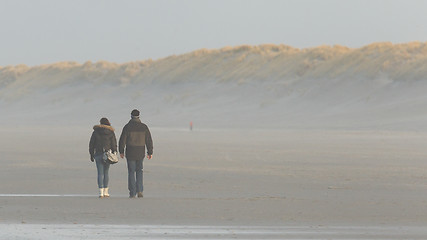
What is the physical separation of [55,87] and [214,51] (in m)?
18.2

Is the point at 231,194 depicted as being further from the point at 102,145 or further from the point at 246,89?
the point at 246,89

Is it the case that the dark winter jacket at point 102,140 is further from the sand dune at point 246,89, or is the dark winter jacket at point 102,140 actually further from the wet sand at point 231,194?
the sand dune at point 246,89

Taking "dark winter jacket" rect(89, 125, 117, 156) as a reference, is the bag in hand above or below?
below

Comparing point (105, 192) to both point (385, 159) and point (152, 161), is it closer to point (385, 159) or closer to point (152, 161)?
point (152, 161)

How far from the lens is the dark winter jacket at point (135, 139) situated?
1248 cm

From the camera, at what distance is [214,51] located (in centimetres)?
9719

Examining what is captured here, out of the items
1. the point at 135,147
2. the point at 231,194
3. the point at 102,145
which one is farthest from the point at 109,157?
the point at 231,194

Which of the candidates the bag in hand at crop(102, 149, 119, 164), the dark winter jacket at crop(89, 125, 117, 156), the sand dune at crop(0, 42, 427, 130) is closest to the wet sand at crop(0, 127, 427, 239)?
the bag in hand at crop(102, 149, 119, 164)

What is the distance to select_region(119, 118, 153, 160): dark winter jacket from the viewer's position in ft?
41.0

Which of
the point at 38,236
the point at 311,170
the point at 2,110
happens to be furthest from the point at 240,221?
the point at 2,110

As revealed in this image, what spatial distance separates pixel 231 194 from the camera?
1330 centimetres

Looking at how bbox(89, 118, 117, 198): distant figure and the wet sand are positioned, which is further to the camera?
bbox(89, 118, 117, 198): distant figure

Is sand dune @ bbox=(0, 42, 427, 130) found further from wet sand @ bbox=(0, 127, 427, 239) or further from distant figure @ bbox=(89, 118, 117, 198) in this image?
distant figure @ bbox=(89, 118, 117, 198)

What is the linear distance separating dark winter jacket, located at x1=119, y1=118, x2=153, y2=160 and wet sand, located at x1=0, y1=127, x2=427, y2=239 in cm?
67
